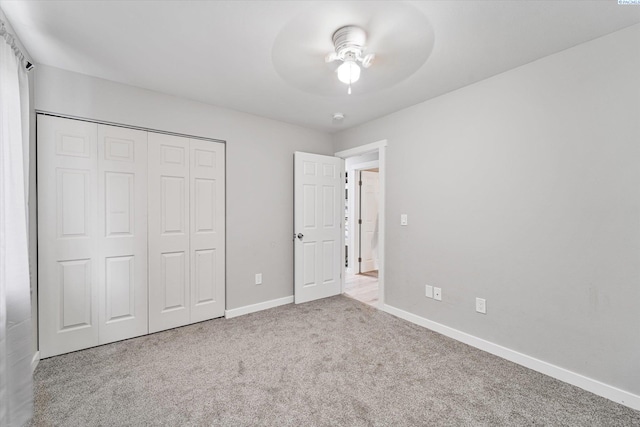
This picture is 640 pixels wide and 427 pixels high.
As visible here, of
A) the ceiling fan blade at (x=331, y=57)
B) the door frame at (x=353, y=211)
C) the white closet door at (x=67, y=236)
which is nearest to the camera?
the ceiling fan blade at (x=331, y=57)

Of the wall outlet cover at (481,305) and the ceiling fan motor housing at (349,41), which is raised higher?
the ceiling fan motor housing at (349,41)

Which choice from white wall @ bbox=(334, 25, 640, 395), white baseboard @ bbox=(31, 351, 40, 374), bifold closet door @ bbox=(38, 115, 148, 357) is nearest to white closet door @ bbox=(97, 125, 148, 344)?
bifold closet door @ bbox=(38, 115, 148, 357)

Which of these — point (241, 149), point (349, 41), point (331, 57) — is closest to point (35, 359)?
point (241, 149)

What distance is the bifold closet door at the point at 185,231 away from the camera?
2.67 m

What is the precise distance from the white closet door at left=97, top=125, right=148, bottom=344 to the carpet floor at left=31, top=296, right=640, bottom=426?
0.22 metres

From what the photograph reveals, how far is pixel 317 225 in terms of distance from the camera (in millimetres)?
3686

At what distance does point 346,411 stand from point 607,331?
5.81ft

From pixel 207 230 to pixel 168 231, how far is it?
1.23ft

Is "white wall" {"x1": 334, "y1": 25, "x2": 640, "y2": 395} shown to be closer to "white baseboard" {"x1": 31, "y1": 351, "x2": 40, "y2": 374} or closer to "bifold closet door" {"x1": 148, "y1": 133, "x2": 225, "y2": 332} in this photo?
"bifold closet door" {"x1": 148, "y1": 133, "x2": 225, "y2": 332}

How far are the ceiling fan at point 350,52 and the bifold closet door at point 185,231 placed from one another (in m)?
1.71

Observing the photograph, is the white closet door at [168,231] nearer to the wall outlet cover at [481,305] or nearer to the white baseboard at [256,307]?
the white baseboard at [256,307]

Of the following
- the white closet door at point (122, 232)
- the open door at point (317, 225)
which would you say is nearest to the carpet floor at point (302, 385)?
the white closet door at point (122, 232)

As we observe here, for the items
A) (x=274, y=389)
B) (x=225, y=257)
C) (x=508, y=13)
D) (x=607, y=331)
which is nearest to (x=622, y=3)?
(x=508, y=13)

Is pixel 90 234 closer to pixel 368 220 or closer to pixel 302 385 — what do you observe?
pixel 302 385
